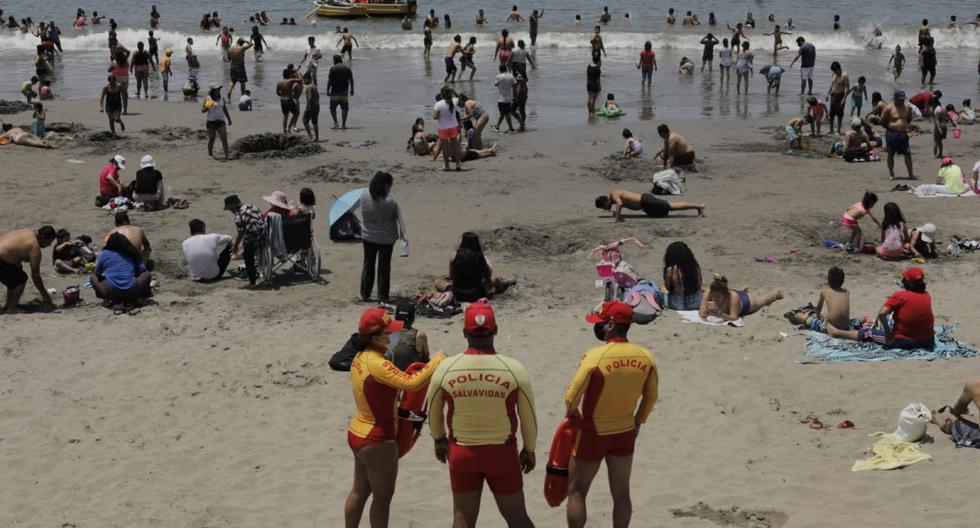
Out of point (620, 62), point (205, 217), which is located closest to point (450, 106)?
point (205, 217)

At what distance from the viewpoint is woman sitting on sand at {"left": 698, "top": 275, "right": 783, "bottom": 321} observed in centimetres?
1113

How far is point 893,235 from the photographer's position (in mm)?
13102

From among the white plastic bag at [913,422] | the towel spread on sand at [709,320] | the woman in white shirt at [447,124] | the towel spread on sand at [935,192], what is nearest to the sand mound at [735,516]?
the white plastic bag at [913,422]

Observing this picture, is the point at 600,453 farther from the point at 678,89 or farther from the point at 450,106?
the point at 678,89

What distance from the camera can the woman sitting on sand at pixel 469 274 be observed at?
11.6 m

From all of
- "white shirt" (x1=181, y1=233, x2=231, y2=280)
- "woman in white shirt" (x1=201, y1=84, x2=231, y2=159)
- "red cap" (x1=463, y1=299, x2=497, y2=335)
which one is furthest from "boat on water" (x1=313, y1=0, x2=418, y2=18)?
"red cap" (x1=463, y1=299, x2=497, y2=335)

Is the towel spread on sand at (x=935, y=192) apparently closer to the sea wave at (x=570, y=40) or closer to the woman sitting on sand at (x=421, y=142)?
the woman sitting on sand at (x=421, y=142)

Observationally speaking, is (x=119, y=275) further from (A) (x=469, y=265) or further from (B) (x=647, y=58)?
(B) (x=647, y=58)

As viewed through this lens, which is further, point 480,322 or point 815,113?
point 815,113

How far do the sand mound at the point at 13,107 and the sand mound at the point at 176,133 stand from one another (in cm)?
422

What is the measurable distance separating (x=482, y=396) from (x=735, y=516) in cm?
232

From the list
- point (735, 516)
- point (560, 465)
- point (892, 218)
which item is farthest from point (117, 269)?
point (892, 218)

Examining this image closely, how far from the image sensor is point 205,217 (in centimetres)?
1534

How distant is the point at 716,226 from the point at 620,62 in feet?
71.3
